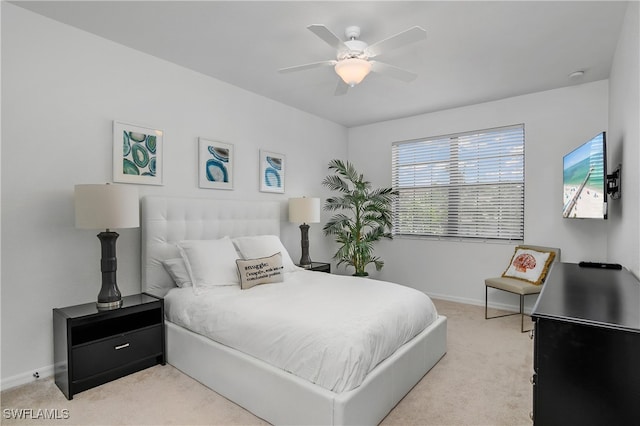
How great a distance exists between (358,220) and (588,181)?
103 inches

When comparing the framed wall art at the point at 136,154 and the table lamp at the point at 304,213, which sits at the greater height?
the framed wall art at the point at 136,154

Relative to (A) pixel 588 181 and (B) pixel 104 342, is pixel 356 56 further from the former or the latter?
(B) pixel 104 342

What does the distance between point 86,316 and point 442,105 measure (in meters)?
4.38

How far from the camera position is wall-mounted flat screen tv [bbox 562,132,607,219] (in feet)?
7.95

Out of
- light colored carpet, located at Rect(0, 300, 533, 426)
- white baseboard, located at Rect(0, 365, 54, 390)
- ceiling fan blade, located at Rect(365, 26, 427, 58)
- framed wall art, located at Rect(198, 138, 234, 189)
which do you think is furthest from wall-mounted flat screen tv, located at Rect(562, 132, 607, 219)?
white baseboard, located at Rect(0, 365, 54, 390)

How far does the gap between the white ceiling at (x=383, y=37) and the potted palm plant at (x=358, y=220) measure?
144 cm

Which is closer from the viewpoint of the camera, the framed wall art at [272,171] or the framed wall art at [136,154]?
the framed wall art at [136,154]

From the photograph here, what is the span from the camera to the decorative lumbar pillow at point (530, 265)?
12.0ft

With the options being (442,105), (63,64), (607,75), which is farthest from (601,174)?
(63,64)

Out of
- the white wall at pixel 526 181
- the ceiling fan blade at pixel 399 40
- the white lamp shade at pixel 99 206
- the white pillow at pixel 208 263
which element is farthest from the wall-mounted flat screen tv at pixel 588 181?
the white lamp shade at pixel 99 206

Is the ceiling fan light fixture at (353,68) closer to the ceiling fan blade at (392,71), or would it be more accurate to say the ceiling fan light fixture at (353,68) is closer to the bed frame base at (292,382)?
the ceiling fan blade at (392,71)

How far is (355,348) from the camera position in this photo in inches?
70.6

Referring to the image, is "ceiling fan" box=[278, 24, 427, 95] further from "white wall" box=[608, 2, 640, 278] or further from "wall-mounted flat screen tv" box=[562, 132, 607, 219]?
"wall-mounted flat screen tv" box=[562, 132, 607, 219]

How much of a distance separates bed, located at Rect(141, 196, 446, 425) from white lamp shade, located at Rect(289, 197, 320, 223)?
0.61m
